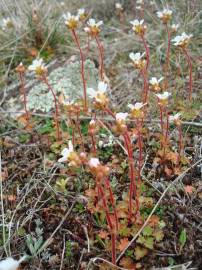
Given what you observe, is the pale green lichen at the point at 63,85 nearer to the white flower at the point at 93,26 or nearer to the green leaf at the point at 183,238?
the white flower at the point at 93,26

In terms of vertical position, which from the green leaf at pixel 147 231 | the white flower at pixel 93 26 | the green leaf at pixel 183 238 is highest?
the white flower at pixel 93 26

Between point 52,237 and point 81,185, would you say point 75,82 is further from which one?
point 52,237

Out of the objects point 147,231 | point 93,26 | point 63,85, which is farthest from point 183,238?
point 63,85

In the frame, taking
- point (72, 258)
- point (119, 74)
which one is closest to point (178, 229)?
point (72, 258)

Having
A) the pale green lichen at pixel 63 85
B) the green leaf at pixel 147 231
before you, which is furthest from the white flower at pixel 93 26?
the green leaf at pixel 147 231

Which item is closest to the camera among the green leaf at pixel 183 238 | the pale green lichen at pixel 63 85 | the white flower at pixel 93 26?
the green leaf at pixel 183 238

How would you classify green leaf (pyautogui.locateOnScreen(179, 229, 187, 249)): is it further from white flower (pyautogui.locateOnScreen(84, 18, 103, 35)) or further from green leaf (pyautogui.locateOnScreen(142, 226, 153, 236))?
white flower (pyautogui.locateOnScreen(84, 18, 103, 35))

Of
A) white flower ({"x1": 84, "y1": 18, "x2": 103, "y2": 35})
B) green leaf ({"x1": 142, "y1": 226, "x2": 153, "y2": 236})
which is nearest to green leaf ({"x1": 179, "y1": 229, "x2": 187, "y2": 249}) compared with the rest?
green leaf ({"x1": 142, "y1": 226, "x2": 153, "y2": 236})

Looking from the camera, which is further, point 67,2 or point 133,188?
point 67,2

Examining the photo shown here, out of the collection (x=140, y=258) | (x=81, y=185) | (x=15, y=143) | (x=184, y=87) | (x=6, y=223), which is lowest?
(x=140, y=258)
